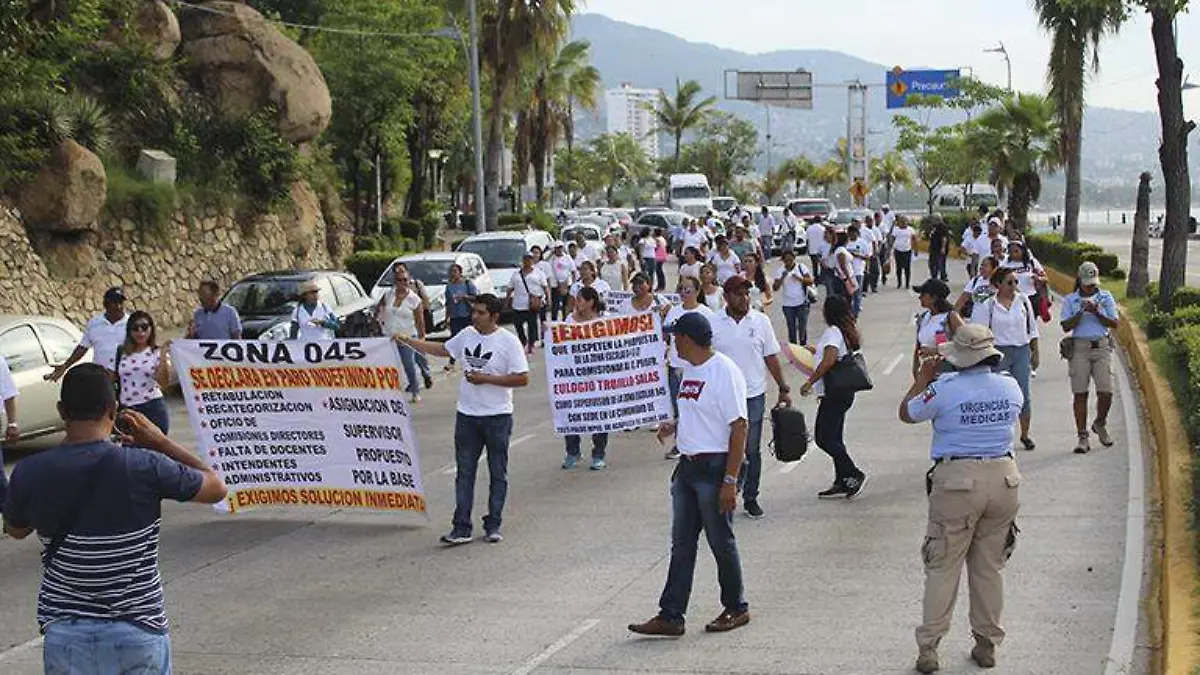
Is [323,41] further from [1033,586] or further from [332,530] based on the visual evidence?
[1033,586]

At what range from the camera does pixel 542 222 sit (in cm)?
6022

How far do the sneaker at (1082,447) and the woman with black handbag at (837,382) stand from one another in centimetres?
280

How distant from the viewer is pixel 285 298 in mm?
21984

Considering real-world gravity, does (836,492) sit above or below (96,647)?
below

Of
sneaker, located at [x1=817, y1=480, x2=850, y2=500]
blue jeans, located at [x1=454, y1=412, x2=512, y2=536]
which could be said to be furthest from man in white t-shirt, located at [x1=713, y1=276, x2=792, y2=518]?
blue jeans, located at [x1=454, y1=412, x2=512, y2=536]

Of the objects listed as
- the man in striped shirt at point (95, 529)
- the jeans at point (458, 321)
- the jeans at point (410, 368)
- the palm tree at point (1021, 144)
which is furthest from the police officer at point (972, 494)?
the palm tree at point (1021, 144)

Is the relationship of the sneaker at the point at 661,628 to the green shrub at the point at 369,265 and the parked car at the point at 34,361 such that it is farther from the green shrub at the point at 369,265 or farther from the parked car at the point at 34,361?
the green shrub at the point at 369,265

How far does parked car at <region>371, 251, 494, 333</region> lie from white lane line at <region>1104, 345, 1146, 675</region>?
537 inches

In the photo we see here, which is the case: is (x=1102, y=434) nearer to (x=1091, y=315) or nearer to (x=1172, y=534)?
(x=1091, y=315)

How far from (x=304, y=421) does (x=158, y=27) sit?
2196cm

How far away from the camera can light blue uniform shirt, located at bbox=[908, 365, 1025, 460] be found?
26.7 feet

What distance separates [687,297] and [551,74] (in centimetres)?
5871

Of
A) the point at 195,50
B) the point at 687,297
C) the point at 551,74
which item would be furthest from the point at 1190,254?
the point at 687,297

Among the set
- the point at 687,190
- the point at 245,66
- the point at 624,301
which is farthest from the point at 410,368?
the point at 687,190
